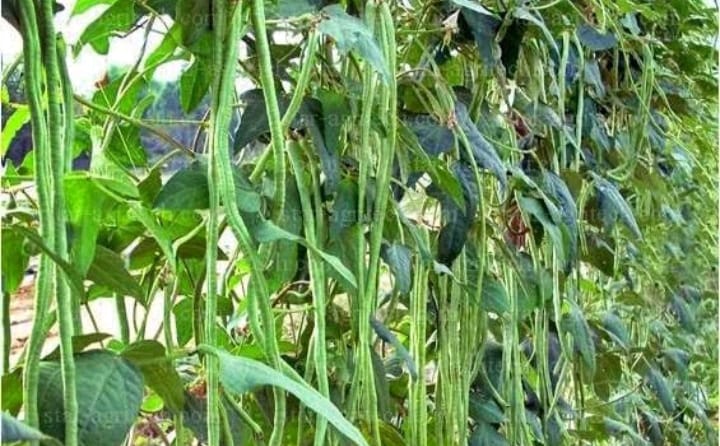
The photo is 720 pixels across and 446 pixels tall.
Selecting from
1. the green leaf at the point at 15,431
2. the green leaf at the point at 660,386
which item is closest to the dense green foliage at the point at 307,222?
the green leaf at the point at 15,431

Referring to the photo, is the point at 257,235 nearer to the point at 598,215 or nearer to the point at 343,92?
the point at 343,92

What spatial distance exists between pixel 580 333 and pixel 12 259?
57cm

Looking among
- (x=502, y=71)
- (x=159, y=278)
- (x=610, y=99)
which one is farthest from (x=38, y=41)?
(x=610, y=99)

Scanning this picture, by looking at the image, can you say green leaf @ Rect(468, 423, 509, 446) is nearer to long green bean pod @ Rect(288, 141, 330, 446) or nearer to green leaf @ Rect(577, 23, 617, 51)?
long green bean pod @ Rect(288, 141, 330, 446)

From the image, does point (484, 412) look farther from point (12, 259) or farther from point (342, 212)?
point (12, 259)

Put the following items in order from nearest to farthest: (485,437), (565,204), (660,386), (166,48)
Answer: (166,48) < (485,437) < (565,204) < (660,386)

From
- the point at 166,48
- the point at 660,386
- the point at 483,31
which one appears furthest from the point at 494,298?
the point at 660,386

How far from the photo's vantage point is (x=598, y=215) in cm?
101

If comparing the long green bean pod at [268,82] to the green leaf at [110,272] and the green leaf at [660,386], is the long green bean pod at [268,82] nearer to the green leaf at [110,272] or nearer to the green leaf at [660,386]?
the green leaf at [110,272]

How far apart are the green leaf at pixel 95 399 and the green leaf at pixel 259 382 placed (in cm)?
3

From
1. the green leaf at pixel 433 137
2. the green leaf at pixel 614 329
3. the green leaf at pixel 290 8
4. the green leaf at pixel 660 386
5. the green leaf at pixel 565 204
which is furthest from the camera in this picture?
the green leaf at pixel 660 386

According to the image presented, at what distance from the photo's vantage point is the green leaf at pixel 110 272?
1.29 ft

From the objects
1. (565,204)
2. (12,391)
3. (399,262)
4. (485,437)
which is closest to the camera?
(12,391)

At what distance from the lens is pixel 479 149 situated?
0.65m
